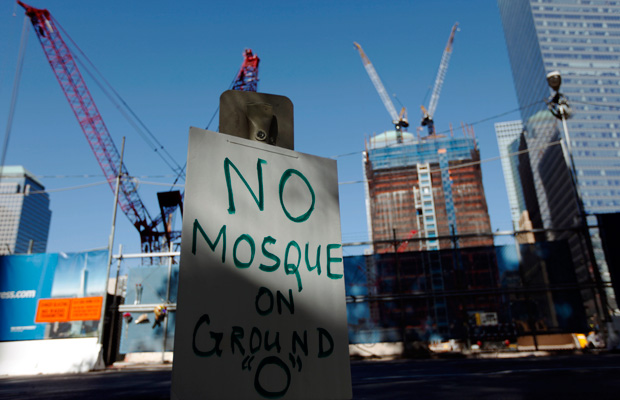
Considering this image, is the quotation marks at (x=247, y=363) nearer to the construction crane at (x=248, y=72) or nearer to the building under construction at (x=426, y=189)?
the construction crane at (x=248, y=72)

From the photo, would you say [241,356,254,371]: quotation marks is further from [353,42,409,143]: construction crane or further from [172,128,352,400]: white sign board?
[353,42,409,143]: construction crane

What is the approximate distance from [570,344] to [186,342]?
74.9ft

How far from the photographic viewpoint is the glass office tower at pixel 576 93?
124 metres

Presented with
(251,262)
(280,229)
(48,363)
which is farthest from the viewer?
(48,363)

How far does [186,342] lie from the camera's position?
4.24 feet

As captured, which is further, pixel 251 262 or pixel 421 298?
pixel 421 298

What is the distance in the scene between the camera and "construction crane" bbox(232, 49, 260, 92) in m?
52.8

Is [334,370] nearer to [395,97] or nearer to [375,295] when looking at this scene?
[375,295]

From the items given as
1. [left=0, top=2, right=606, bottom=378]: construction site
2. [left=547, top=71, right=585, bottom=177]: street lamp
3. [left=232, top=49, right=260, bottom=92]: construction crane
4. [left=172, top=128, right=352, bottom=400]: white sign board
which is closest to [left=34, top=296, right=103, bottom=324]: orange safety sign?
[left=0, top=2, right=606, bottom=378]: construction site

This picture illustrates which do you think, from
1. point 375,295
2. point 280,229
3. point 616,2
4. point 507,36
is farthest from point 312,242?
point 507,36

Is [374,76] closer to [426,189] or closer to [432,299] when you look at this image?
[426,189]

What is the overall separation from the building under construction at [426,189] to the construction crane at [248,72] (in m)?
84.9

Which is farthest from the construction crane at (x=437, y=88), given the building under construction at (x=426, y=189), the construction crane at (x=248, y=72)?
the construction crane at (x=248, y=72)

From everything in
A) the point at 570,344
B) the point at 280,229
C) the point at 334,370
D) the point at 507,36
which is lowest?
the point at 570,344
